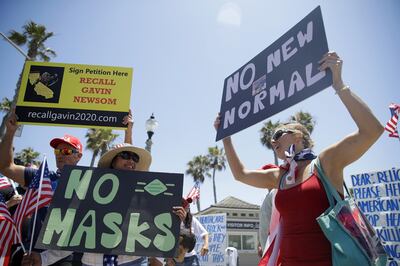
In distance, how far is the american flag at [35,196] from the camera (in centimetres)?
278

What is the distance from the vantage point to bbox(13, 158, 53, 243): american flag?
9.13 ft

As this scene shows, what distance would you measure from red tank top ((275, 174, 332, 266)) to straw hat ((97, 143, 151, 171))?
5.36 feet

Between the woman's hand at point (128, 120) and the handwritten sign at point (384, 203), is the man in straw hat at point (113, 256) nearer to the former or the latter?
the woman's hand at point (128, 120)

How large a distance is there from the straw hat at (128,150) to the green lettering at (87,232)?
81 centimetres

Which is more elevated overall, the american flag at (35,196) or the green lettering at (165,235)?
the american flag at (35,196)

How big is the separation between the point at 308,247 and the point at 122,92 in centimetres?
379

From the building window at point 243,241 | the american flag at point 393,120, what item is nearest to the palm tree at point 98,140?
the building window at point 243,241

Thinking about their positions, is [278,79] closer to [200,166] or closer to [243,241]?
[243,241]

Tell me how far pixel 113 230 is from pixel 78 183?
536mm

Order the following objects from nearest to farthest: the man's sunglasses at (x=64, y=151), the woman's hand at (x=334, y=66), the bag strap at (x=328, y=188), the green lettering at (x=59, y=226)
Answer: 1. the bag strap at (x=328, y=188)
2. the woman's hand at (x=334, y=66)
3. the green lettering at (x=59, y=226)
4. the man's sunglasses at (x=64, y=151)

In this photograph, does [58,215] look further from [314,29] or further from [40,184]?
[314,29]

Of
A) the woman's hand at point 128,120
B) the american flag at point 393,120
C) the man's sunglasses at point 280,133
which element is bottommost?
the man's sunglasses at point 280,133

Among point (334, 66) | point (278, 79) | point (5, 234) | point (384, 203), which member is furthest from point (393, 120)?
point (5, 234)

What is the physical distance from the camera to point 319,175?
204 centimetres
